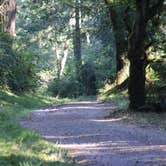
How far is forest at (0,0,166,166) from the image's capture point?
38.5 feet

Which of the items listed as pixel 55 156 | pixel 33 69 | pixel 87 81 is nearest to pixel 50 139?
pixel 55 156

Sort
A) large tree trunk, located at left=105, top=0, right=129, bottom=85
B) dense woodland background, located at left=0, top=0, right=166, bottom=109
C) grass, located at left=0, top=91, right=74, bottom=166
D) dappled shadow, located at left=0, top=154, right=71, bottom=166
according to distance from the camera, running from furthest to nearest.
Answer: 1. large tree trunk, located at left=105, top=0, right=129, bottom=85
2. dense woodland background, located at left=0, top=0, right=166, bottom=109
3. grass, located at left=0, top=91, right=74, bottom=166
4. dappled shadow, located at left=0, top=154, right=71, bottom=166

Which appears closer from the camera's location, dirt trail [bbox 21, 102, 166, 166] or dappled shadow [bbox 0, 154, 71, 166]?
dappled shadow [bbox 0, 154, 71, 166]

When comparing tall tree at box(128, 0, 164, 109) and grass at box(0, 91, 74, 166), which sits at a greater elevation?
tall tree at box(128, 0, 164, 109)

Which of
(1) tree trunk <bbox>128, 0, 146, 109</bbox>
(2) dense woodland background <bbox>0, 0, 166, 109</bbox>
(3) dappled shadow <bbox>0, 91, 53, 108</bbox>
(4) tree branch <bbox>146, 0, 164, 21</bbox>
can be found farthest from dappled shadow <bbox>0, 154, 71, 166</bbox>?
(3) dappled shadow <bbox>0, 91, 53, 108</bbox>

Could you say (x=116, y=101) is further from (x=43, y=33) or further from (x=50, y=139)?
(x=43, y=33)

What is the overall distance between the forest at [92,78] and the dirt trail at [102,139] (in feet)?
0.54

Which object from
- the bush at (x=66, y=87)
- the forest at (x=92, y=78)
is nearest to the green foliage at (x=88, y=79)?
the forest at (x=92, y=78)

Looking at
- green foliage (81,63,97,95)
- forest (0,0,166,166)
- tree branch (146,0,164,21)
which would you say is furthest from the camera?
green foliage (81,63,97,95)

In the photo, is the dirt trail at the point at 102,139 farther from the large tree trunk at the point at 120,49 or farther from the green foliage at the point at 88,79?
the green foliage at the point at 88,79

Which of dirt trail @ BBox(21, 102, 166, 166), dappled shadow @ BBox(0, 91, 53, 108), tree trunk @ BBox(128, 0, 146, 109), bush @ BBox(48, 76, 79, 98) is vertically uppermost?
tree trunk @ BBox(128, 0, 146, 109)

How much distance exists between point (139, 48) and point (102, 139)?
6.86 metres

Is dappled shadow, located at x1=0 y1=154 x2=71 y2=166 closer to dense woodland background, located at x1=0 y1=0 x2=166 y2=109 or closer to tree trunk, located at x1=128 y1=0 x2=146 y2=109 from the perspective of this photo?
tree trunk, located at x1=128 y1=0 x2=146 y2=109

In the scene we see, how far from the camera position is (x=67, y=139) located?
13.3 metres
